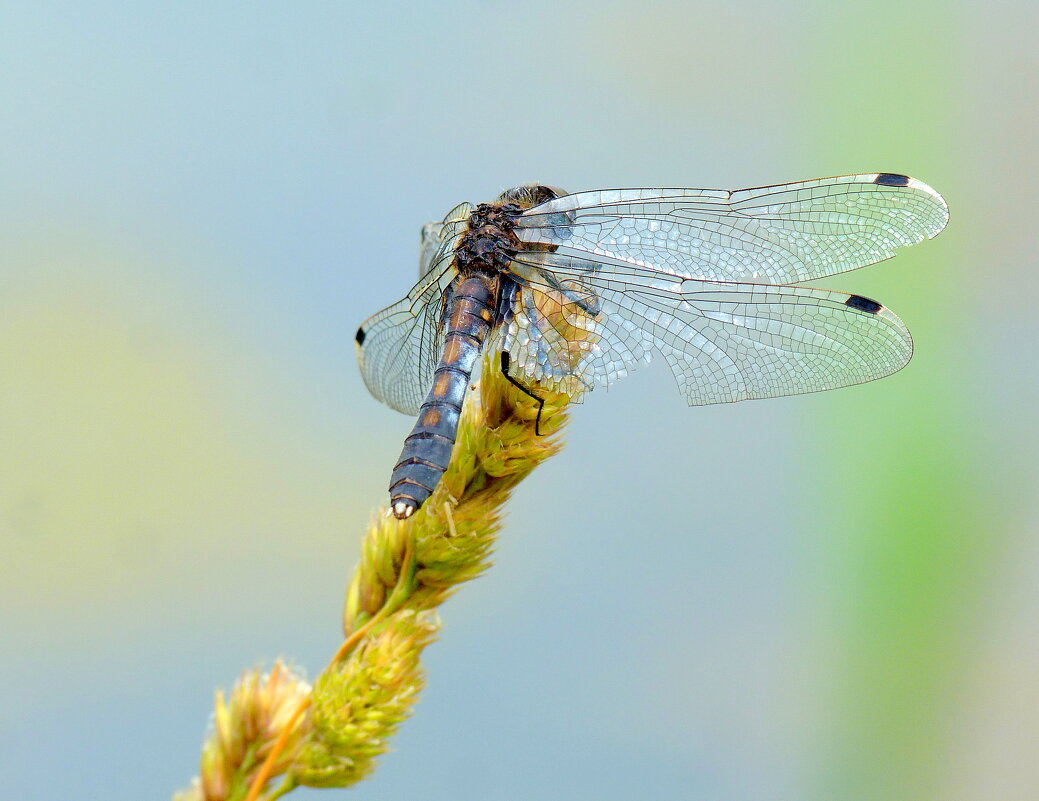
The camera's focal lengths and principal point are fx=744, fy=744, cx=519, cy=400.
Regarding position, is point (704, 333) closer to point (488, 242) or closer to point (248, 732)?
point (488, 242)

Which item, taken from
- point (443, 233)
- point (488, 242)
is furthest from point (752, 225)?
point (443, 233)

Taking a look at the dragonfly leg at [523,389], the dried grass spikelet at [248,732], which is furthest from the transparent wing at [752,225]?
the dried grass spikelet at [248,732]

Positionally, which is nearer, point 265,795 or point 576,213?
point 265,795

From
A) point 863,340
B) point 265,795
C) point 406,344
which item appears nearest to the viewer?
point 265,795

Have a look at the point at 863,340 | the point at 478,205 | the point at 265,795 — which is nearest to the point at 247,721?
the point at 265,795

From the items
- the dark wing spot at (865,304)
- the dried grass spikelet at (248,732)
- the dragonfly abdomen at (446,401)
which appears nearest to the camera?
the dried grass spikelet at (248,732)

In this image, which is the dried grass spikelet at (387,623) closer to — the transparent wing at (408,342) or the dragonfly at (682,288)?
the dragonfly at (682,288)

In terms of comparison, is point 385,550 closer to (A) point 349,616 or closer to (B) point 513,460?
(A) point 349,616

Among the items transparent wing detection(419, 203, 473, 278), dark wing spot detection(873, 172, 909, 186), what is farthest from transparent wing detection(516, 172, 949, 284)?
transparent wing detection(419, 203, 473, 278)
